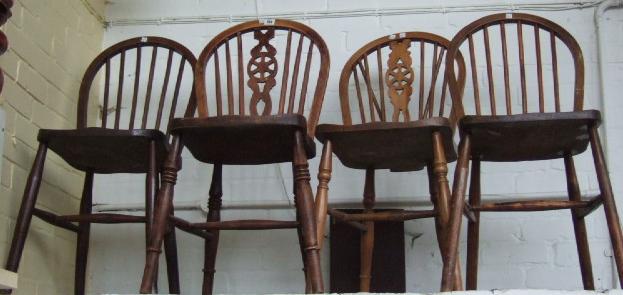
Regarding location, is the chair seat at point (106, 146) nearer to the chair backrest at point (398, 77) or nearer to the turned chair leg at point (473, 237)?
the chair backrest at point (398, 77)

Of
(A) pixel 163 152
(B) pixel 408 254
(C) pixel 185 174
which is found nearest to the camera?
(A) pixel 163 152

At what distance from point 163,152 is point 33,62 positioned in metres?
0.55

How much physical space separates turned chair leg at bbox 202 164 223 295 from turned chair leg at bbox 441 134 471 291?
0.75 m

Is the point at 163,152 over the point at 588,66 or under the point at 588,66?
under

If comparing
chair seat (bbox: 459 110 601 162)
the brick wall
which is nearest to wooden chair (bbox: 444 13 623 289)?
chair seat (bbox: 459 110 601 162)

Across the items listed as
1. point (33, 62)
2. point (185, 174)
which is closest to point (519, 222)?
point (185, 174)

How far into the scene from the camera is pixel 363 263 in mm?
2562

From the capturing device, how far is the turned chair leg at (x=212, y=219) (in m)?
2.57

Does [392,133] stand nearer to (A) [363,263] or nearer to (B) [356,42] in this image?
(A) [363,263]

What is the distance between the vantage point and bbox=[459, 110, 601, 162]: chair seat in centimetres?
213

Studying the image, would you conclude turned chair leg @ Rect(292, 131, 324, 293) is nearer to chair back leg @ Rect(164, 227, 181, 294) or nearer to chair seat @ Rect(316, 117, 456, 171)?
chair seat @ Rect(316, 117, 456, 171)

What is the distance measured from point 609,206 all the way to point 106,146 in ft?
4.39

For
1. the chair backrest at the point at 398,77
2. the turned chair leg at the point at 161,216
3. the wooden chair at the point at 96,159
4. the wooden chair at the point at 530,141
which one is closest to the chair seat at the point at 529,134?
the wooden chair at the point at 530,141

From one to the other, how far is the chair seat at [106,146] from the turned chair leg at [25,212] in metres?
0.06
